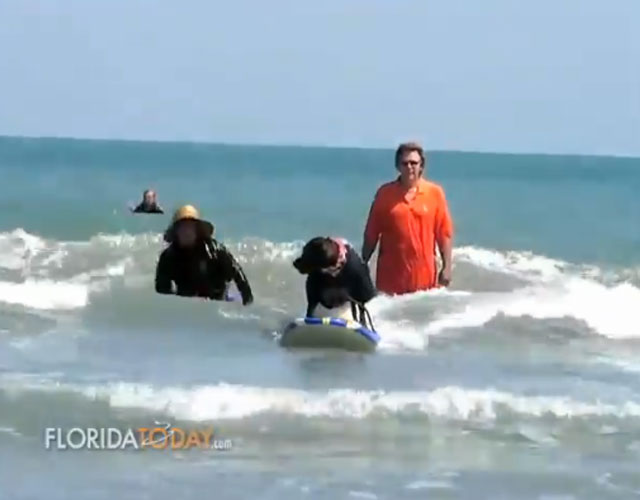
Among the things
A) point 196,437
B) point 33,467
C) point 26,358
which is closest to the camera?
point 33,467

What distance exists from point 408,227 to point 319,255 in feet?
3.00

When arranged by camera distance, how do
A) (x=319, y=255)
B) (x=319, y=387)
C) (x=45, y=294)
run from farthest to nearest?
(x=45, y=294), (x=319, y=255), (x=319, y=387)

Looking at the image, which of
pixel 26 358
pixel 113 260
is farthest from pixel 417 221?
pixel 113 260

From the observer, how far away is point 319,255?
1002 centimetres

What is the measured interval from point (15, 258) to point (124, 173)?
162 ft

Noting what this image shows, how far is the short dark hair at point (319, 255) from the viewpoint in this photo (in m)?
10.0

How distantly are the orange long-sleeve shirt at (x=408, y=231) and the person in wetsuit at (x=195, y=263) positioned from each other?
109 cm

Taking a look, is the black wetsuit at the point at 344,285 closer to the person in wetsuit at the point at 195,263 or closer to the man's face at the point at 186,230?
the person in wetsuit at the point at 195,263

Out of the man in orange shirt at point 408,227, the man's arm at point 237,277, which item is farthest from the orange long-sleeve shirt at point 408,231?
the man's arm at point 237,277

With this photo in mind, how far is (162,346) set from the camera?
11.6 meters

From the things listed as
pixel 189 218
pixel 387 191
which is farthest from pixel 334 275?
pixel 189 218

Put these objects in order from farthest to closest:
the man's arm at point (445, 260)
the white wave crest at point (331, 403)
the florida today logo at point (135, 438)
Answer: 1. the man's arm at point (445, 260)
2. the white wave crest at point (331, 403)
3. the florida today logo at point (135, 438)

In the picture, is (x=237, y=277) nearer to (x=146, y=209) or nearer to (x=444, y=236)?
(x=444, y=236)

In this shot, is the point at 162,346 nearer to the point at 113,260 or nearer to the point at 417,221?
the point at 417,221
